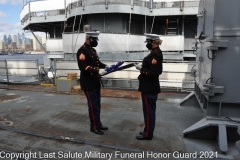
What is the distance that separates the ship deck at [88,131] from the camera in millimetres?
3039

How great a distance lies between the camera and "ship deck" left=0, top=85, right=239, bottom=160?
3.04 metres

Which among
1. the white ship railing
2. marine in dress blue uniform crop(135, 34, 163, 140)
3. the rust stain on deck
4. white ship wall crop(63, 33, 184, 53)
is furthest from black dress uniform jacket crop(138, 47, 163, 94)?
the white ship railing

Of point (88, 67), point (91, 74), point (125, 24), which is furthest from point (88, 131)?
point (125, 24)

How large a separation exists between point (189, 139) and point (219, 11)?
210 cm

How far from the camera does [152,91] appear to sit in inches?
129

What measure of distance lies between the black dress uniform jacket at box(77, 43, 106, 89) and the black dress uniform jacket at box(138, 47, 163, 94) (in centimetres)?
87

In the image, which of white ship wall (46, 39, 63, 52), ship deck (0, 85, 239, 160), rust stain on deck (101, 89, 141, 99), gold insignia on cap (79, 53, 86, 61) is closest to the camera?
ship deck (0, 85, 239, 160)

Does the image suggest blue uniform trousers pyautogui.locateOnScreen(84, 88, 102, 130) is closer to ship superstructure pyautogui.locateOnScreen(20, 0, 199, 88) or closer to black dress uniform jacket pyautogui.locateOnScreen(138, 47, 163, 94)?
black dress uniform jacket pyautogui.locateOnScreen(138, 47, 163, 94)

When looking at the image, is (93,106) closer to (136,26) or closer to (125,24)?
(125,24)

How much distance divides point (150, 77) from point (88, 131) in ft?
5.13

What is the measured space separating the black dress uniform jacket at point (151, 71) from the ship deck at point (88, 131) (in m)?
Answer: 0.90

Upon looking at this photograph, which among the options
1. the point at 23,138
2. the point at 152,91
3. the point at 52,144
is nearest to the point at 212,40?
the point at 152,91

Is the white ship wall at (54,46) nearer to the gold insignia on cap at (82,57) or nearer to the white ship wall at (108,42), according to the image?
the white ship wall at (108,42)

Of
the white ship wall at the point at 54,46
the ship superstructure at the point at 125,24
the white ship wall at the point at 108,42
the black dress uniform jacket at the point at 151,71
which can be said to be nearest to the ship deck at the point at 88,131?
the black dress uniform jacket at the point at 151,71
